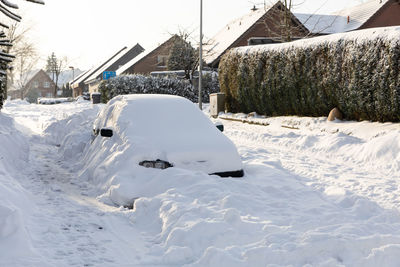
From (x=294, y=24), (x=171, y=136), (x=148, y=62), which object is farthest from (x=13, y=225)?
(x=148, y=62)

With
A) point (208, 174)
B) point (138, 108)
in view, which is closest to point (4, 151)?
point (138, 108)

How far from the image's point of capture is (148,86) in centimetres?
3027

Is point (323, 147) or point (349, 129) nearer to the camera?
point (323, 147)

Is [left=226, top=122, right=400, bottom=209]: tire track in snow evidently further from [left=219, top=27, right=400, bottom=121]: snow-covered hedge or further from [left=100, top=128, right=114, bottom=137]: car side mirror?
[left=100, top=128, right=114, bottom=137]: car side mirror

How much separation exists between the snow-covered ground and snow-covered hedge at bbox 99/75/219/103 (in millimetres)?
19931

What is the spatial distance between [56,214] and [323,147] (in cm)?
790

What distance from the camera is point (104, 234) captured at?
5.14 metres

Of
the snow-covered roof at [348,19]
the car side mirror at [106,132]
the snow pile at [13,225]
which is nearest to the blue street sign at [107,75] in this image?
the snow-covered roof at [348,19]

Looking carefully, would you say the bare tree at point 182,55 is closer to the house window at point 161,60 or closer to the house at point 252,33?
the house at point 252,33

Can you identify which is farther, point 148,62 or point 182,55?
point 148,62

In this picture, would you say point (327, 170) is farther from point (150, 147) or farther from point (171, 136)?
point (150, 147)

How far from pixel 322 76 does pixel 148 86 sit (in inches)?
689

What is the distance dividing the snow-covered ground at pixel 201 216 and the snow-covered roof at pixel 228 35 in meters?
28.5

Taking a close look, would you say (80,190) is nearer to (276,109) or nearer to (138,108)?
(138,108)
